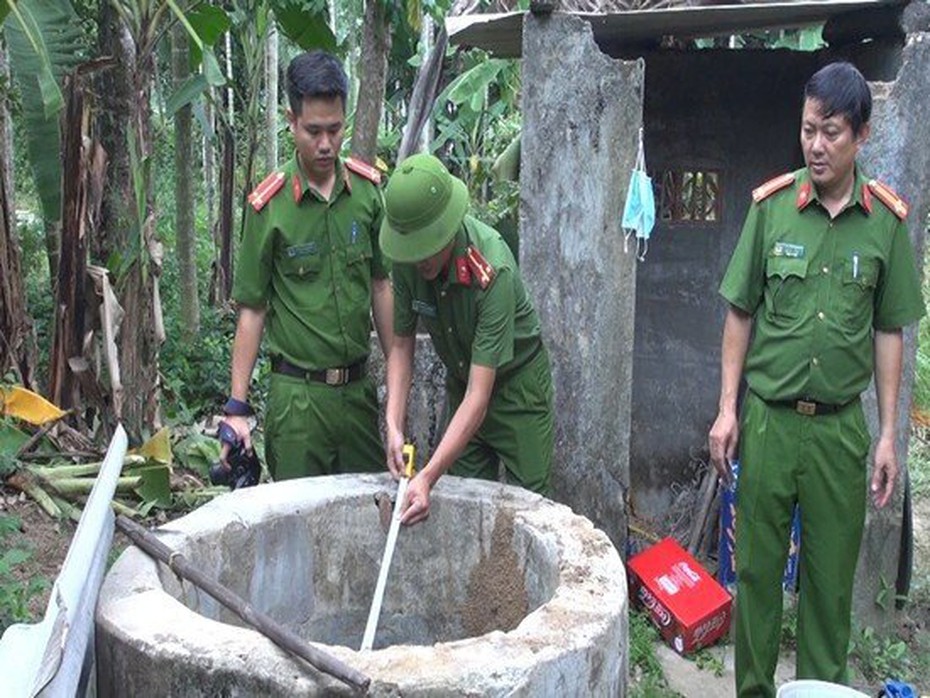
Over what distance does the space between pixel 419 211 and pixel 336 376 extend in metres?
0.89

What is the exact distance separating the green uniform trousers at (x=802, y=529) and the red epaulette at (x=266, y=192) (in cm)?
167

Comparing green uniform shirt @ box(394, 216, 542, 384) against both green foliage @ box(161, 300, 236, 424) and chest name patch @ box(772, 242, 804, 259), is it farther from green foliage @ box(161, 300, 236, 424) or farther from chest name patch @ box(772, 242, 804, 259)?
green foliage @ box(161, 300, 236, 424)

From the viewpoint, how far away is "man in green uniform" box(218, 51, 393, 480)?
3543mm

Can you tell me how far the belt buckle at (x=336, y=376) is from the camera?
11.9 ft

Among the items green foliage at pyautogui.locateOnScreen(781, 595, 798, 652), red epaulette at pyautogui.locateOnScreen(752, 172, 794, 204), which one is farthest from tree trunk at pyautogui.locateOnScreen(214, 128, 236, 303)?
red epaulette at pyautogui.locateOnScreen(752, 172, 794, 204)

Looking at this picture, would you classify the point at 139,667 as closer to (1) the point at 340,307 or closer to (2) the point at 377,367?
(1) the point at 340,307

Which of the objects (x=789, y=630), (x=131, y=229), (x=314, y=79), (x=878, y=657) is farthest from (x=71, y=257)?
(x=878, y=657)

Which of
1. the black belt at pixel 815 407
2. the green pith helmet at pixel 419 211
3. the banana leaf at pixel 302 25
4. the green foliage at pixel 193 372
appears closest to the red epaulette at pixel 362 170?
the green pith helmet at pixel 419 211

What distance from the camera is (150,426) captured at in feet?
17.5

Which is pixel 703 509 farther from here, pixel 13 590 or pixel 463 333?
pixel 13 590

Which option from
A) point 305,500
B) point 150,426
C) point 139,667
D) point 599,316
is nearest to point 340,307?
point 305,500

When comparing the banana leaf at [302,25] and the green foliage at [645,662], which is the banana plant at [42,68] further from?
the green foliage at [645,662]

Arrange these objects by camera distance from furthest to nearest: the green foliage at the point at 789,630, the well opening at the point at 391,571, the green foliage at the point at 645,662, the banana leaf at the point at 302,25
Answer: the banana leaf at the point at 302,25 → the green foliage at the point at 789,630 → the green foliage at the point at 645,662 → the well opening at the point at 391,571

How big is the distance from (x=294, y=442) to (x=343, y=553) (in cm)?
54
